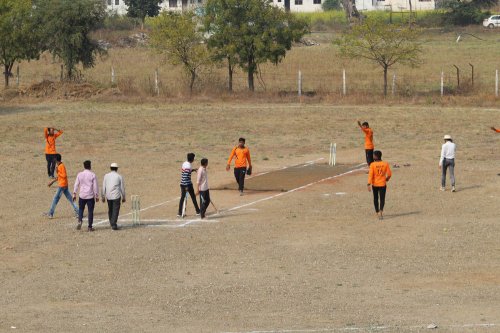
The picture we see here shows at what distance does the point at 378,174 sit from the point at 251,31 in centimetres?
3459

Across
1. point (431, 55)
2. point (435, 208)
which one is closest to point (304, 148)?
point (435, 208)

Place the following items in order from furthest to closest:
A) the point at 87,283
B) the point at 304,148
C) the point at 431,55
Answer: the point at 431,55 → the point at 304,148 → the point at 87,283

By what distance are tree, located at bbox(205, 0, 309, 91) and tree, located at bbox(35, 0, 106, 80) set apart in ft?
28.1

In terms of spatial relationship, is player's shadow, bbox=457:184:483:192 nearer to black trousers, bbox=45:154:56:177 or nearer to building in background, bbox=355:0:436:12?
black trousers, bbox=45:154:56:177

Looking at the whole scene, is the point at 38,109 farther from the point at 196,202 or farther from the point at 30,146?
the point at 196,202

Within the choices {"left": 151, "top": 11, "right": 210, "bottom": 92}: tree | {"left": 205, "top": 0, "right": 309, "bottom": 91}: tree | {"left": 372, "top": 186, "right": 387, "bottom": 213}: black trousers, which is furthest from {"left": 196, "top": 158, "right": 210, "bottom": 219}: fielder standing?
{"left": 151, "top": 11, "right": 210, "bottom": 92}: tree

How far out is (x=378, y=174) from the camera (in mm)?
24484

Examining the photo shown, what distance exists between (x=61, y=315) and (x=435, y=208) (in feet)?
40.1

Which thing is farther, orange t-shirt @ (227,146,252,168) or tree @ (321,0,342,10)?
tree @ (321,0,342,10)

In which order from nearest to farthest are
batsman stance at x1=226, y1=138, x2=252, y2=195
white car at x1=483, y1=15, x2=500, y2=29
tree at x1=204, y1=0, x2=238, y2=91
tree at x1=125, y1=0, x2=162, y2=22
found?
1. batsman stance at x1=226, y1=138, x2=252, y2=195
2. tree at x1=204, y1=0, x2=238, y2=91
3. white car at x1=483, y1=15, x2=500, y2=29
4. tree at x1=125, y1=0, x2=162, y2=22

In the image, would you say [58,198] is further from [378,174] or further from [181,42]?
[181,42]

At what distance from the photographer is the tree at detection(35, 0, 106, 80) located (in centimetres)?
6312

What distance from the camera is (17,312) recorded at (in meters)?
17.0

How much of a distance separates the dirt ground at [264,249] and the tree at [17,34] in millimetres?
21169
